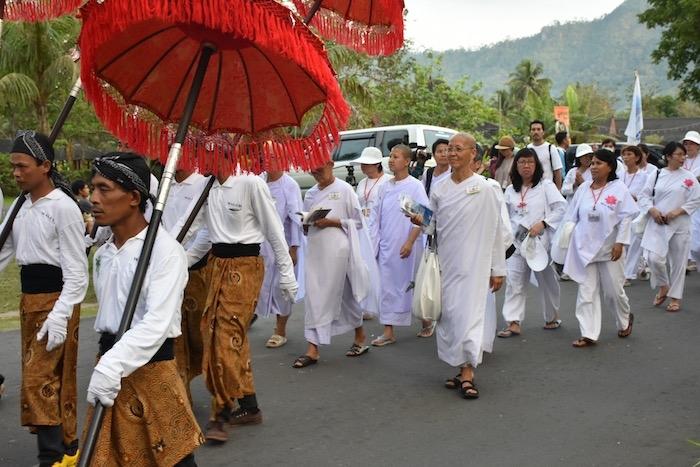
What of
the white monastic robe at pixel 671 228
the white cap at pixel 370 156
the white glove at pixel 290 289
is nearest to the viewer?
the white glove at pixel 290 289

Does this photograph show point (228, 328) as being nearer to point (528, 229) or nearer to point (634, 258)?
point (528, 229)

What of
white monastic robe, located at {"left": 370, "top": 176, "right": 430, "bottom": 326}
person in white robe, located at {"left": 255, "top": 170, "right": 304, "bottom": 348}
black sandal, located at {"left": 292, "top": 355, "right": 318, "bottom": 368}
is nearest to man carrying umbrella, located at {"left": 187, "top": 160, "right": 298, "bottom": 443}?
black sandal, located at {"left": 292, "top": 355, "right": 318, "bottom": 368}

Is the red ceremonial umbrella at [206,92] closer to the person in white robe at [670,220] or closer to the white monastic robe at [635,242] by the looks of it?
the person in white robe at [670,220]

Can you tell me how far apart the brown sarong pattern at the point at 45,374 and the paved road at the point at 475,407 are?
0.53 m

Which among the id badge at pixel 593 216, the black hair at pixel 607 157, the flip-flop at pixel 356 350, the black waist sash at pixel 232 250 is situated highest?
the black hair at pixel 607 157

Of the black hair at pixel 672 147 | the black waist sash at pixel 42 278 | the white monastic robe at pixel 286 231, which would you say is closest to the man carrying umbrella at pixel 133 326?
the black waist sash at pixel 42 278

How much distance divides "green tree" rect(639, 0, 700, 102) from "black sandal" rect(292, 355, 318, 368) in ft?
82.1

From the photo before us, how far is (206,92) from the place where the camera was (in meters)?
4.59

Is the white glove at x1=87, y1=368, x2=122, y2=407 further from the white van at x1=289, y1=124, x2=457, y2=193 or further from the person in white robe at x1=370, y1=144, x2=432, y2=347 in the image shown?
the white van at x1=289, y1=124, x2=457, y2=193

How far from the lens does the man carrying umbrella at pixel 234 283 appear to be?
5863 mm

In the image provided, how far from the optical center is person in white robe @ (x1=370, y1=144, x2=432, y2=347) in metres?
8.95

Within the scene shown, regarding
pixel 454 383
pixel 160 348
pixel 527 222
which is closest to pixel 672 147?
pixel 527 222

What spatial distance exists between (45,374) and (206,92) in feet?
6.04

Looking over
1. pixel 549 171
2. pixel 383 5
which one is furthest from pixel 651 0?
pixel 383 5
